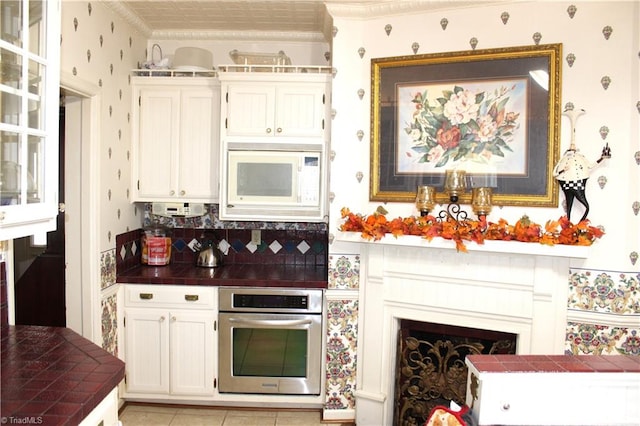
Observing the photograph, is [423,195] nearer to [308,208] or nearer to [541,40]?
[308,208]

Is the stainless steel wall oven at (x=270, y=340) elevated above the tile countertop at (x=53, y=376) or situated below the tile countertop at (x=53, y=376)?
below

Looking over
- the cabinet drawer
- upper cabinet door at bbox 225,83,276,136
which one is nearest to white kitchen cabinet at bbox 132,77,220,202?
upper cabinet door at bbox 225,83,276,136

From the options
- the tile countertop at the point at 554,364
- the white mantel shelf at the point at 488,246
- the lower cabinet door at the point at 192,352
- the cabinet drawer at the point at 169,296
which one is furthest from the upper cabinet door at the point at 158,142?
the tile countertop at the point at 554,364

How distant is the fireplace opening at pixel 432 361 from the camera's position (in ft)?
8.66

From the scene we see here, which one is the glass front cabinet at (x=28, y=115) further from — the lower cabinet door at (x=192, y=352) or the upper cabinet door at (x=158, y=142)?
A: the upper cabinet door at (x=158, y=142)

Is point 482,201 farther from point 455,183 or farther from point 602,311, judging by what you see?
point 602,311

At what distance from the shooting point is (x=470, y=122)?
8.57ft

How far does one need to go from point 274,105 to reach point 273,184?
0.52 m

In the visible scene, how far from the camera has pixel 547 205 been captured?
2461 millimetres

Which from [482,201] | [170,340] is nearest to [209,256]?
[170,340]

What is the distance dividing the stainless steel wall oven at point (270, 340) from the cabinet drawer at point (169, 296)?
0.34 feet

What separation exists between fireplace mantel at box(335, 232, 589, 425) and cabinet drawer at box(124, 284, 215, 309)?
3.13 feet

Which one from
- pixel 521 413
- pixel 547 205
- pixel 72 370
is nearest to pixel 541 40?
pixel 547 205

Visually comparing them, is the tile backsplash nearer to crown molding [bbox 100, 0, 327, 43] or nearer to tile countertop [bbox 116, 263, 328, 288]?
tile countertop [bbox 116, 263, 328, 288]
